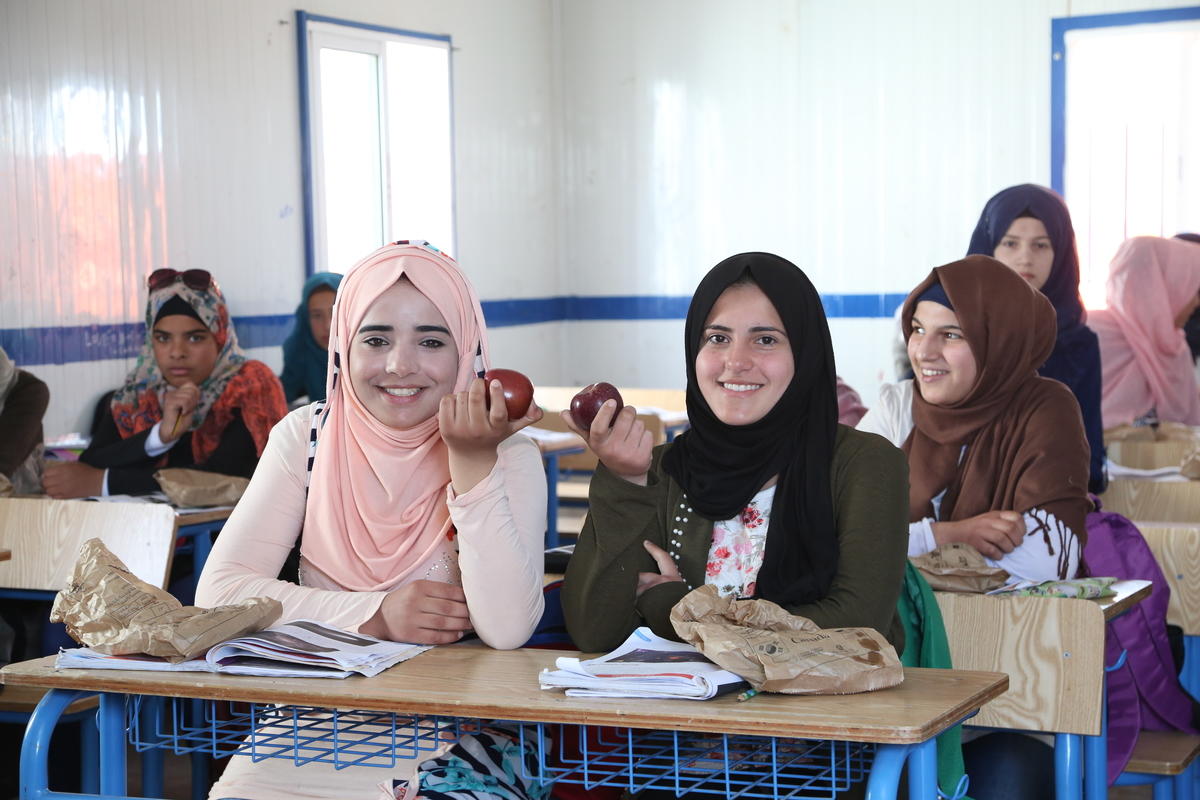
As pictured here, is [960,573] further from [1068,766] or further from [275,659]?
[275,659]

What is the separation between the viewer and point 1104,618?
2047 mm

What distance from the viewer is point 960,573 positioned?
2.37 metres

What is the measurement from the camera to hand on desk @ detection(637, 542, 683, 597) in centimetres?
200

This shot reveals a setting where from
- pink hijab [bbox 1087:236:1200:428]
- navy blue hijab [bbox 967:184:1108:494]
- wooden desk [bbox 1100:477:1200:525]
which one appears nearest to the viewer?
wooden desk [bbox 1100:477:1200:525]

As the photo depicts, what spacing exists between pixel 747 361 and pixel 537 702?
0.69m

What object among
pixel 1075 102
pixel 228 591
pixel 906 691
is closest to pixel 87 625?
pixel 228 591

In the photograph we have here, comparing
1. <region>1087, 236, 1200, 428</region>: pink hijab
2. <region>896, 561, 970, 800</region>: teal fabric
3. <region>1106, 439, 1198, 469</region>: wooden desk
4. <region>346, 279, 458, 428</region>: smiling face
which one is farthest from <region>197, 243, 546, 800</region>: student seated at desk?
<region>1087, 236, 1200, 428</region>: pink hijab

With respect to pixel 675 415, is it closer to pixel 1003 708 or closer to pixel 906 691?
pixel 1003 708

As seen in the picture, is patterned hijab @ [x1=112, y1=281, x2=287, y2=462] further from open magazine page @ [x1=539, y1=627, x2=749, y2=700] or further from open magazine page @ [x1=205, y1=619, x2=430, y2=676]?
open magazine page @ [x1=539, y1=627, x2=749, y2=700]

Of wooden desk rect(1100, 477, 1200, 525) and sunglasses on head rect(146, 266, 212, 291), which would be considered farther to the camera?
sunglasses on head rect(146, 266, 212, 291)

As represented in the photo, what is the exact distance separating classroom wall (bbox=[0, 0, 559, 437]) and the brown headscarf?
3.66m

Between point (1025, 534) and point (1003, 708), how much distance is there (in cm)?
65

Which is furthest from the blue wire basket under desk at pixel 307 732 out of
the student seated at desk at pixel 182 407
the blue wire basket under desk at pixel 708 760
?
the student seated at desk at pixel 182 407

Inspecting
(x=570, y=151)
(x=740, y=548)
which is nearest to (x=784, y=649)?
(x=740, y=548)
